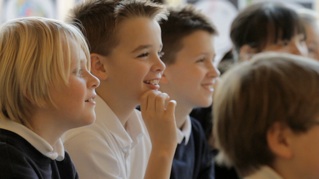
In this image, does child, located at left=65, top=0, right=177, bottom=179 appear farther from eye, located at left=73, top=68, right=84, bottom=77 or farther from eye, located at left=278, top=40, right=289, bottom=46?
eye, located at left=278, top=40, right=289, bottom=46

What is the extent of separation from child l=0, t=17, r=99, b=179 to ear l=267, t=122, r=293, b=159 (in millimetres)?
390

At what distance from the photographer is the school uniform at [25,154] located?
117 centimetres

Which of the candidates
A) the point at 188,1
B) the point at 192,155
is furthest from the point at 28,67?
the point at 188,1

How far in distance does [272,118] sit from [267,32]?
1227 mm

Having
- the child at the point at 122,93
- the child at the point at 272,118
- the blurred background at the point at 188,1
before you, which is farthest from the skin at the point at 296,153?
the blurred background at the point at 188,1

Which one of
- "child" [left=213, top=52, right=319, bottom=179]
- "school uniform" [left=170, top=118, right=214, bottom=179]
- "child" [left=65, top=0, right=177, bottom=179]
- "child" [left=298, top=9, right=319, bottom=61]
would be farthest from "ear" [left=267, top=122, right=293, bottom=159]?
"child" [left=298, top=9, right=319, bottom=61]

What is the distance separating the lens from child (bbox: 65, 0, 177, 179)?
147 cm

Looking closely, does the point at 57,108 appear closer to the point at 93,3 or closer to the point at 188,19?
the point at 93,3

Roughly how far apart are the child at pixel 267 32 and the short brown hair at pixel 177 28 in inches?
14.6

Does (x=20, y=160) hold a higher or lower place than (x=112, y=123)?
higher

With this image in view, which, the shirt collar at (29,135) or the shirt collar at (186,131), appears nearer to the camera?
the shirt collar at (29,135)

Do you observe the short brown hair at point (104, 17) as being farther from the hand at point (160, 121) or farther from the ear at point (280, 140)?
the ear at point (280, 140)

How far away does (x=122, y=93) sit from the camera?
5.10 ft

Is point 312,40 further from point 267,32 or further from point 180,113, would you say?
point 180,113
